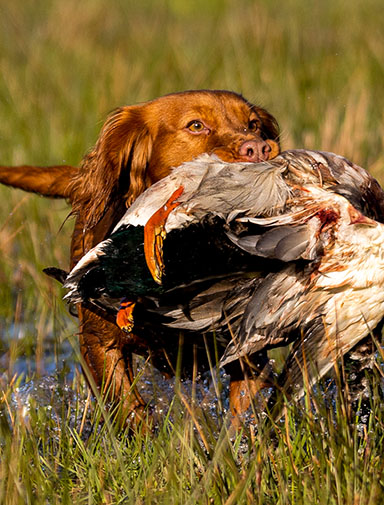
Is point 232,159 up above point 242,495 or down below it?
above

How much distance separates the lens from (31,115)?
20.8 feet

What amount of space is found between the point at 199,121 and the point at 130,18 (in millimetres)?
6889

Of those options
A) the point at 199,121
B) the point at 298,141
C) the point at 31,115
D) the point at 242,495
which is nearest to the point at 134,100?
the point at 31,115

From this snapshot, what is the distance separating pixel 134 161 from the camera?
3.48 meters

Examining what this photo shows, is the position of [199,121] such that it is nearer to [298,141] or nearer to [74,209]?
[74,209]

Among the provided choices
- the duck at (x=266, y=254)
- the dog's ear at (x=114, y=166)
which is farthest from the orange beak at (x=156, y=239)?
the dog's ear at (x=114, y=166)

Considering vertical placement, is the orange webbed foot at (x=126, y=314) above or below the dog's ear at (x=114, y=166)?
below

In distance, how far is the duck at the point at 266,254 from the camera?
2.15m

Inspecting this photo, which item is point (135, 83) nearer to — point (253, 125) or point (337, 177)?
point (253, 125)

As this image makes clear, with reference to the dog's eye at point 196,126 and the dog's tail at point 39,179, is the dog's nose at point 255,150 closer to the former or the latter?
the dog's eye at point 196,126

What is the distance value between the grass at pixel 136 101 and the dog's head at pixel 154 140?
51 cm

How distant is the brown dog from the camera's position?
3.12 m

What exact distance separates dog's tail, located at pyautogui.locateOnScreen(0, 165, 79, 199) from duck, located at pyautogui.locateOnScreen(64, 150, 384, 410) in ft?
5.27

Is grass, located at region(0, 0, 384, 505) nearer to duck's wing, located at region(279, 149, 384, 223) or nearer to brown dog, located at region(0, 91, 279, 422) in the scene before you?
brown dog, located at region(0, 91, 279, 422)
